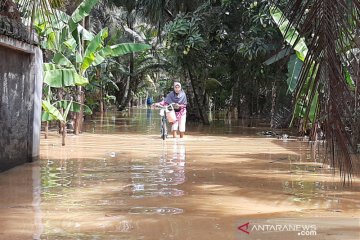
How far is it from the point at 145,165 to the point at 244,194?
286 cm

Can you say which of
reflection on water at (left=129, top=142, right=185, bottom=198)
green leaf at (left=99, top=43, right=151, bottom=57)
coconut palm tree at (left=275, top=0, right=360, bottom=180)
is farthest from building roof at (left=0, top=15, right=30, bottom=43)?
coconut palm tree at (left=275, top=0, right=360, bottom=180)

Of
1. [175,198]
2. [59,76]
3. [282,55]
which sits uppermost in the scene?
[282,55]

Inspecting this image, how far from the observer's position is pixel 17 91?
855cm

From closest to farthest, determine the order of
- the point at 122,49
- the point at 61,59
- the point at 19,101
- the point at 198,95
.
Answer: the point at 19,101
the point at 61,59
the point at 122,49
the point at 198,95

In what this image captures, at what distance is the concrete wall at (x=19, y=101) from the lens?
8.02 meters

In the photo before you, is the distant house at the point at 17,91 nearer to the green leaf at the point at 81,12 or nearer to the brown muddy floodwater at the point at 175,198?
the brown muddy floodwater at the point at 175,198

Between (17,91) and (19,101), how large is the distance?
0.19 m

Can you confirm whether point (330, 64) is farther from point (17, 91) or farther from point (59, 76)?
point (59, 76)

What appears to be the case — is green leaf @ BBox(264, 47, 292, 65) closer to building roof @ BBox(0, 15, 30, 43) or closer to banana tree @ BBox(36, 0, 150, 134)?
banana tree @ BBox(36, 0, 150, 134)

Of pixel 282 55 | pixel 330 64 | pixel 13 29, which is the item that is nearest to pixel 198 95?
pixel 282 55

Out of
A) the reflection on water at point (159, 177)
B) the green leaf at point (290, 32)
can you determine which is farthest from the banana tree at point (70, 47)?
the green leaf at point (290, 32)

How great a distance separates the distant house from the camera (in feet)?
26.1

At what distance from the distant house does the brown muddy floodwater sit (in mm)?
334

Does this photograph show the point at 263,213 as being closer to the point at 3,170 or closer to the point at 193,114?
the point at 3,170
